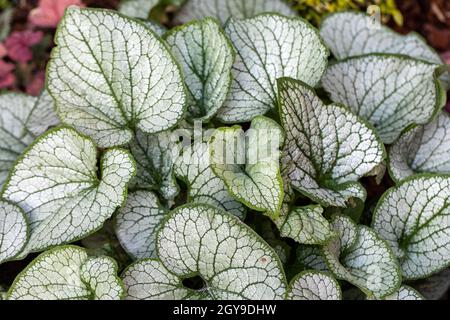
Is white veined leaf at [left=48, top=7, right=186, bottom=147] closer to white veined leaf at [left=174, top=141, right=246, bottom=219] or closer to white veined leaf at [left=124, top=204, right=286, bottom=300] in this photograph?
white veined leaf at [left=174, top=141, right=246, bottom=219]

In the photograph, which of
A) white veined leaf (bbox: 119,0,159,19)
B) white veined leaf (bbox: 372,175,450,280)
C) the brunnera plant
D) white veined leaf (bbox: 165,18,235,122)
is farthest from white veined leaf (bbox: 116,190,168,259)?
white veined leaf (bbox: 119,0,159,19)

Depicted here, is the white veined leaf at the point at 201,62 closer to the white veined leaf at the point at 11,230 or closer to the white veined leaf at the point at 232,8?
the white veined leaf at the point at 232,8

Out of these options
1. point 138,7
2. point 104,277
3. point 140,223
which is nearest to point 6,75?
point 138,7

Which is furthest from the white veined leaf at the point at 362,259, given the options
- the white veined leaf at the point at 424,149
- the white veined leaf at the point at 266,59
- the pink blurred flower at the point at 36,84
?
the pink blurred flower at the point at 36,84

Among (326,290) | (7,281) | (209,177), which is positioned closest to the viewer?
(326,290)
